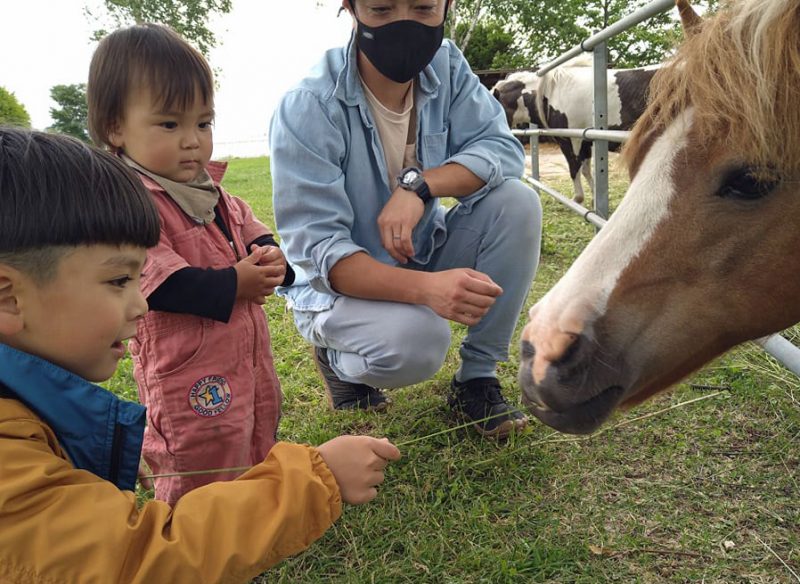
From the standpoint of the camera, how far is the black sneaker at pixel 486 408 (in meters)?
2.00

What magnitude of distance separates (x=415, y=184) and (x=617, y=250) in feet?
→ 2.87

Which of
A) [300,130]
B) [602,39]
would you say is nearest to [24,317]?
[300,130]

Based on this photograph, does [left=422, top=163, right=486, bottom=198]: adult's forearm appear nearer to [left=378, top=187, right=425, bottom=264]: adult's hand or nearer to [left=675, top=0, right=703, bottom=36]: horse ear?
[left=378, top=187, right=425, bottom=264]: adult's hand

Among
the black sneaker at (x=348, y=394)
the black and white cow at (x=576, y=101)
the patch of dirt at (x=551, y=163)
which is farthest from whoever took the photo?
the patch of dirt at (x=551, y=163)

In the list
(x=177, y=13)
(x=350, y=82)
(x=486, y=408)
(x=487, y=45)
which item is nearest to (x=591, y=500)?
(x=486, y=408)

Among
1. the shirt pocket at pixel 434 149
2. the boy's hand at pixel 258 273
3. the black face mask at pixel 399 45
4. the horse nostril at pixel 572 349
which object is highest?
the black face mask at pixel 399 45

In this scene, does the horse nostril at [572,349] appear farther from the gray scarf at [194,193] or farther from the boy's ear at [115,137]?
the boy's ear at [115,137]

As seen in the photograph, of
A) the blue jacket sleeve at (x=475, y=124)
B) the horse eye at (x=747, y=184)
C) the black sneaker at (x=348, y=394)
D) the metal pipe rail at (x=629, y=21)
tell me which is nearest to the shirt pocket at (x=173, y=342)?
the black sneaker at (x=348, y=394)

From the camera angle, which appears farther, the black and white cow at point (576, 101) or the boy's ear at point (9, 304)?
the black and white cow at point (576, 101)

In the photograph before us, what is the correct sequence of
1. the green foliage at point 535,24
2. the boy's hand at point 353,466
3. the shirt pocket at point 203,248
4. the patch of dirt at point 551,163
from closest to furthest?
1. the boy's hand at point 353,466
2. the shirt pocket at point 203,248
3. the patch of dirt at point 551,163
4. the green foliage at point 535,24

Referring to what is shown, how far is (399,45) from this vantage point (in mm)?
1832

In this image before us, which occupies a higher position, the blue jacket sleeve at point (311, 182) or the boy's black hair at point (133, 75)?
the boy's black hair at point (133, 75)

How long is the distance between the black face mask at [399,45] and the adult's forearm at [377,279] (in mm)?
614

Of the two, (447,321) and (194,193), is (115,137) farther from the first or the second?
(447,321)
